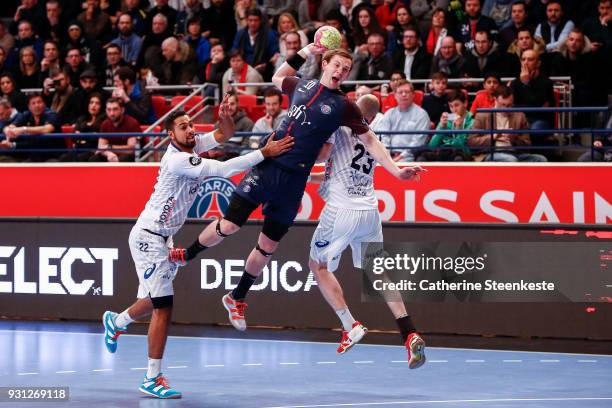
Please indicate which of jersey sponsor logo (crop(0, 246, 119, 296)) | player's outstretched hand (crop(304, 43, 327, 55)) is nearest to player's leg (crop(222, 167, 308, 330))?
player's outstretched hand (crop(304, 43, 327, 55))

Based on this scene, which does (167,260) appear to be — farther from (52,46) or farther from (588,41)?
A: (52,46)

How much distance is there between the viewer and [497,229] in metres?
12.9

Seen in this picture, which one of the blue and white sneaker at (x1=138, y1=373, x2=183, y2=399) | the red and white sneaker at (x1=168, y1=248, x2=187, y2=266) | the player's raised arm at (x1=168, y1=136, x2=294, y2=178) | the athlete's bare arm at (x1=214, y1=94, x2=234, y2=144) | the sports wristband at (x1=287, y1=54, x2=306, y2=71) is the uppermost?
the sports wristband at (x1=287, y1=54, x2=306, y2=71)

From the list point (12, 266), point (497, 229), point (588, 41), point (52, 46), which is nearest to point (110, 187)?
point (12, 266)

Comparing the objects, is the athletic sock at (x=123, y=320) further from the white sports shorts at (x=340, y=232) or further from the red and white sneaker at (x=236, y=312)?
the white sports shorts at (x=340, y=232)

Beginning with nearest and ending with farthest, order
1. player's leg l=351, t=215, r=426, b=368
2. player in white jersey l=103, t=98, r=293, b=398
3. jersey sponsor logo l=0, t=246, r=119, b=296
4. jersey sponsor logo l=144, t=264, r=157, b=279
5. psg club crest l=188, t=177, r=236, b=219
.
Answer: player in white jersey l=103, t=98, r=293, b=398 → jersey sponsor logo l=144, t=264, r=157, b=279 → player's leg l=351, t=215, r=426, b=368 → jersey sponsor logo l=0, t=246, r=119, b=296 → psg club crest l=188, t=177, r=236, b=219

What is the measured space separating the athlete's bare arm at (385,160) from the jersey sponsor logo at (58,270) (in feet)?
17.7

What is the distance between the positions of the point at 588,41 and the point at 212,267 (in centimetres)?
613

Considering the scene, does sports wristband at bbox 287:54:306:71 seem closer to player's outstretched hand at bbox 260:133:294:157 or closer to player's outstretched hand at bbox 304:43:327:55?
player's outstretched hand at bbox 304:43:327:55

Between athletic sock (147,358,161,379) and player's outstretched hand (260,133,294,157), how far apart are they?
196 cm

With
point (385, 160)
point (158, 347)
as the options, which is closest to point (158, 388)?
point (158, 347)

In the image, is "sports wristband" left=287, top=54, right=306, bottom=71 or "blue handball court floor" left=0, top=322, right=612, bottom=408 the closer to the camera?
"blue handball court floor" left=0, top=322, right=612, bottom=408

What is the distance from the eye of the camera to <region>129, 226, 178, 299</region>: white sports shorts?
31.8 feet

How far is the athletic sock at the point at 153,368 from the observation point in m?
9.55
